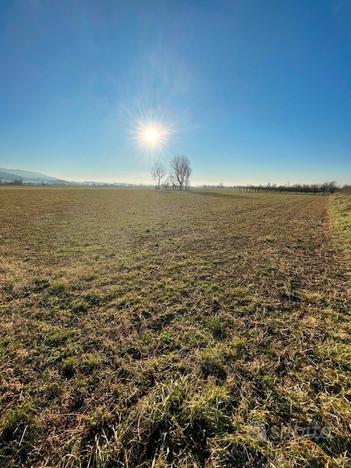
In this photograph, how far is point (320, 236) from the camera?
35.3 feet

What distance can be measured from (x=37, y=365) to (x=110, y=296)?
1.98m

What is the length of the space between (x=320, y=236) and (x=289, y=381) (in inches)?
413

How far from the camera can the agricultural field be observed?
1.88m

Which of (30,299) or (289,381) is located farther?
(30,299)

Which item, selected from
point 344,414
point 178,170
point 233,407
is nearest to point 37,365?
point 233,407

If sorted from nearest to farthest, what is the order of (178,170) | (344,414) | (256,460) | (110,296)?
(256,460), (344,414), (110,296), (178,170)

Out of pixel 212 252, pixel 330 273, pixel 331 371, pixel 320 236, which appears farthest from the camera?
pixel 320 236

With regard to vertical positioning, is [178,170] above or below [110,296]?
above

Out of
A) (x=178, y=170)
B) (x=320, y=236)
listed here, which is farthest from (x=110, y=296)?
(x=178, y=170)

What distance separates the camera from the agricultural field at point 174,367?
188 centimetres

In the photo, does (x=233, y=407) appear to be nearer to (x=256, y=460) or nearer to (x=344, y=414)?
(x=256, y=460)

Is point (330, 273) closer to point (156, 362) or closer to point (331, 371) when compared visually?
point (331, 371)

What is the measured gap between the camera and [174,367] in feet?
9.03

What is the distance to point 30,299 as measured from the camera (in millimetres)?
4449
